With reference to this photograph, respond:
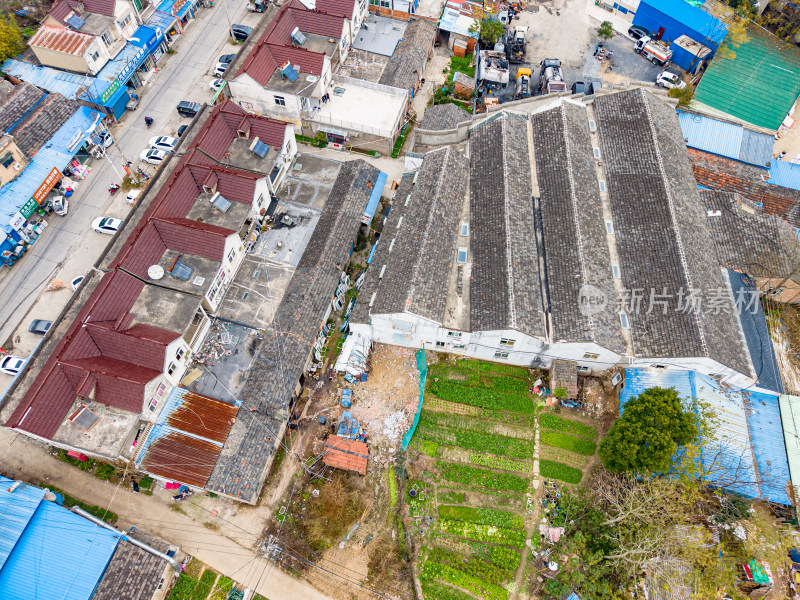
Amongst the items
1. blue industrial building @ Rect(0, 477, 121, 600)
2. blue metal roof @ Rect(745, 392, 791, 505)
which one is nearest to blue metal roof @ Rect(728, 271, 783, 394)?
blue metal roof @ Rect(745, 392, 791, 505)

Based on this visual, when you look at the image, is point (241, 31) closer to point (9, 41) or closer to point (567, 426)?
point (9, 41)

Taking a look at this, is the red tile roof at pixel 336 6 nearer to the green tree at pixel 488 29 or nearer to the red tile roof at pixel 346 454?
the green tree at pixel 488 29

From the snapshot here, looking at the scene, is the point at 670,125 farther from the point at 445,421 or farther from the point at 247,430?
the point at 247,430

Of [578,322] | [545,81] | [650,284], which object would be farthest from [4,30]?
[650,284]

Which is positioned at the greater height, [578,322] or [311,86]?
[311,86]

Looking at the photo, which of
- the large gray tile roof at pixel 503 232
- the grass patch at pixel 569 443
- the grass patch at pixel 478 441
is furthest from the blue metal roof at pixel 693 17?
the grass patch at pixel 478 441

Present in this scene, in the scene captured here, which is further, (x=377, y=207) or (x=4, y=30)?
(x=4, y=30)
